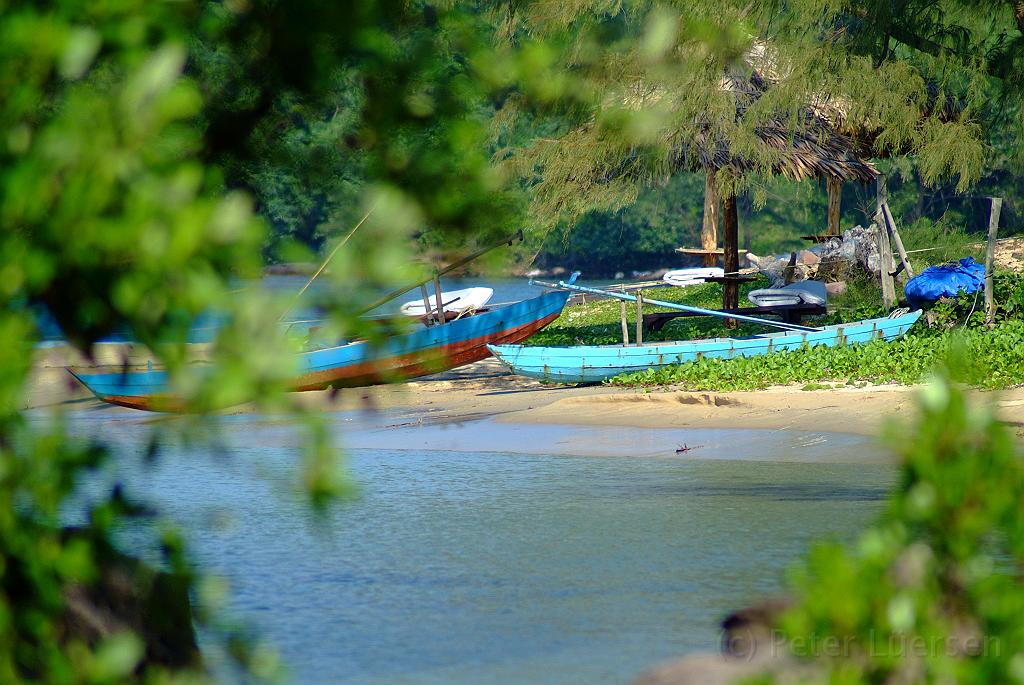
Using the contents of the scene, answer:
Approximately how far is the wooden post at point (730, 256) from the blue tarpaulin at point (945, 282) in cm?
392

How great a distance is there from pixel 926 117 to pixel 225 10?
61.7 feet

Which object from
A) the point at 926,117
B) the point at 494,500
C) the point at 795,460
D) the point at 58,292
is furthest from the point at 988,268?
the point at 58,292

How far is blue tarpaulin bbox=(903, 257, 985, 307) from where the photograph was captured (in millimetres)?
18578

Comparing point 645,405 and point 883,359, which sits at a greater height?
point 883,359

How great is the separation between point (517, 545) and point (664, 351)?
7776 mm

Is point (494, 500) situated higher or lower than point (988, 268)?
lower

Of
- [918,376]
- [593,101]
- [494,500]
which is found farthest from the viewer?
[918,376]

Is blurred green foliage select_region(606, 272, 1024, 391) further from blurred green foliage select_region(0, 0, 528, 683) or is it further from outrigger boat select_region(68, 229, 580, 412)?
blurred green foliage select_region(0, 0, 528, 683)

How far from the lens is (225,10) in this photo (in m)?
4.00

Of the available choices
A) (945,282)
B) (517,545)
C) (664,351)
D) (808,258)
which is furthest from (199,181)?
(808,258)

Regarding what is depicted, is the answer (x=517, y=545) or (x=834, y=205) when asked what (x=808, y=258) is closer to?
(x=834, y=205)

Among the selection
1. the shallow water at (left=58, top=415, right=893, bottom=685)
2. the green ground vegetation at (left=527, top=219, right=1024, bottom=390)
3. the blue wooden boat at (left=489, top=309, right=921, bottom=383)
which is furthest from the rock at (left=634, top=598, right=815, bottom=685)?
the blue wooden boat at (left=489, top=309, right=921, bottom=383)

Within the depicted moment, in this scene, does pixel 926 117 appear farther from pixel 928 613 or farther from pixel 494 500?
pixel 928 613

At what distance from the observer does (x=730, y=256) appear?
77.0 feet
